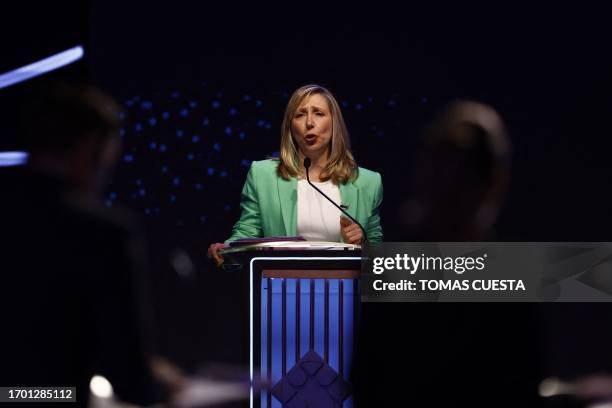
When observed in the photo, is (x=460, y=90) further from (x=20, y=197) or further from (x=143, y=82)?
(x=20, y=197)

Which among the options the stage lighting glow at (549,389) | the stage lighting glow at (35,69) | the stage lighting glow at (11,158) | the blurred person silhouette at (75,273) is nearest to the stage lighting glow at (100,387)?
the blurred person silhouette at (75,273)

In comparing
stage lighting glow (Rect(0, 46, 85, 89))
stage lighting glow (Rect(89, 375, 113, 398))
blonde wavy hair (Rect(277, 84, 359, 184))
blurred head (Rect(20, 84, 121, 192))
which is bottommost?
stage lighting glow (Rect(89, 375, 113, 398))

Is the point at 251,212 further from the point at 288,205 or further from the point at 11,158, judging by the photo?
the point at 11,158

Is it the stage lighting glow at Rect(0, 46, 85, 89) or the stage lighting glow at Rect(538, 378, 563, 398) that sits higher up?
the stage lighting glow at Rect(0, 46, 85, 89)

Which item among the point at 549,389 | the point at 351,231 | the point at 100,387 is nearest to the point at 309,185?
the point at 351,231

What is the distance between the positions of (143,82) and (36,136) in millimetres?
3179

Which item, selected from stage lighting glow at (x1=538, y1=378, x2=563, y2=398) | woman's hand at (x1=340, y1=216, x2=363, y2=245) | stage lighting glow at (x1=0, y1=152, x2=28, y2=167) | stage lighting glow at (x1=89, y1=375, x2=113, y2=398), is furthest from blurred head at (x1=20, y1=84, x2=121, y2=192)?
stage lighting glow at (x1=0, y1=152, x2=28, y2=167)

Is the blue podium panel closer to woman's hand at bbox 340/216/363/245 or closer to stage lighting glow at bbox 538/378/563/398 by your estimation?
woman's hand at bbox 340/216/363/245

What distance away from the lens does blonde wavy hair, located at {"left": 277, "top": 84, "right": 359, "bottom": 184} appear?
3.29 meters

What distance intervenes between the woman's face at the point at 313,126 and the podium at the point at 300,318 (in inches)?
29.9

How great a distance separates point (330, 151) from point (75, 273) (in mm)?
2062

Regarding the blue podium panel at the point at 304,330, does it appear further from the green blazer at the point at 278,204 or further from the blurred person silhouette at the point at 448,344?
the blurred person silhouette at the point at 448,344

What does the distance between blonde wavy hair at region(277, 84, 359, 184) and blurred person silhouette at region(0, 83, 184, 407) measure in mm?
1842

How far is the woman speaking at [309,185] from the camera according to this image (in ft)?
10.7
